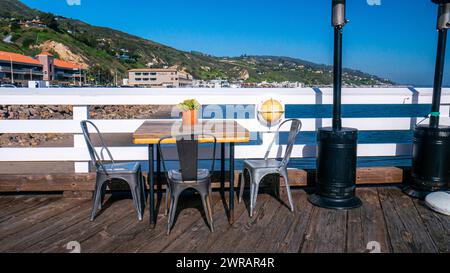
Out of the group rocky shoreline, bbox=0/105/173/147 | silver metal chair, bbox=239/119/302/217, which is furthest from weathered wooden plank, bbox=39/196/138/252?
rocky shoreline, bbox=0/105/173/147

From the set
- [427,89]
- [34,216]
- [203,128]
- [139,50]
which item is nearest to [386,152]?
[427,89]

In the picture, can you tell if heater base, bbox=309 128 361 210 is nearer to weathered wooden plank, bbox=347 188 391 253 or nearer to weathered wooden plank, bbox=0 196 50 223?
weathered wooden plank, bbox=347 188 391 253

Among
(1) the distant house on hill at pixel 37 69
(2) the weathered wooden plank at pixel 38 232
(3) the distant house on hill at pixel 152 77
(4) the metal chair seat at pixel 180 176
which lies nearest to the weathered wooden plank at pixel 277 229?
(4) the metal chair seat at pixel 180 176

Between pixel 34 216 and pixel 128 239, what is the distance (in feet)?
3.38

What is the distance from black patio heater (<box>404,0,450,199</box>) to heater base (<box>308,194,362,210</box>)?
691 millimetres

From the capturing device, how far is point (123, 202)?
3.60 meters

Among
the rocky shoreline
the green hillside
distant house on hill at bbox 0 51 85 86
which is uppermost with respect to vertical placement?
the green hillside

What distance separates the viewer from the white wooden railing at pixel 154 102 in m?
3.74

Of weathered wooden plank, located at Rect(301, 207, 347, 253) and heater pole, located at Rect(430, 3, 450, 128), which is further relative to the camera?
heater pole, located at Rect(430, 3, 450, 128)

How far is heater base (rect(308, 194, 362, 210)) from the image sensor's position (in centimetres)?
338

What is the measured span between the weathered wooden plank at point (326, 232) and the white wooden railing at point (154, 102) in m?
0.97
